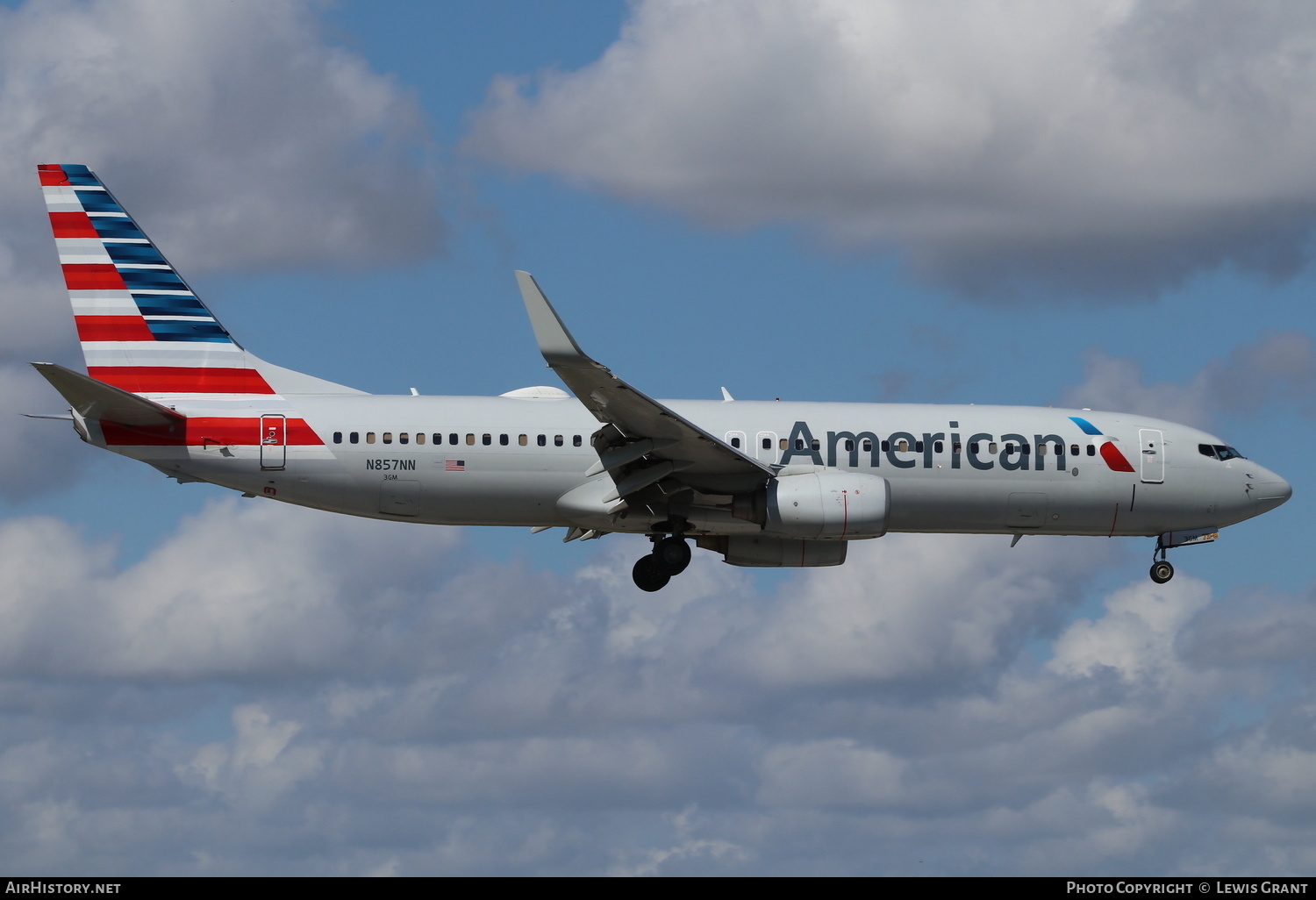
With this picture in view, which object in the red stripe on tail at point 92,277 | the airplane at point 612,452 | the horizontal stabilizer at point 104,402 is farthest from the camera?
the red stripe on tail at point 92,277

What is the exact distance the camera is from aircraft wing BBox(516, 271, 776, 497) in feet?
110

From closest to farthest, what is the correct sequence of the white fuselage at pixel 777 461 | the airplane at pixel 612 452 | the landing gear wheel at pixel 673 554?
the airplane at pixel 612 452 < the white fuselage at pixel 777 461 < the landing gear wheel at pixel 673 554

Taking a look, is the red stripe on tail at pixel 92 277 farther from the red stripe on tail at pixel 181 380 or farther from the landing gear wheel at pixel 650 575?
the landing gear wheel at pixel 650 575

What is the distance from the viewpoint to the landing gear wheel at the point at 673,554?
130ft

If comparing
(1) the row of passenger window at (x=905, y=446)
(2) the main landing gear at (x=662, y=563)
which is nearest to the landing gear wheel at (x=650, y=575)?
(2) the main landing gear at (x=662, y=563)

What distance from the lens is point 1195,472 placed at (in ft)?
135

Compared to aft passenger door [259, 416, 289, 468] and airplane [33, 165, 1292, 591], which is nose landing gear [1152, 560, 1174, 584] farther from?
aft passenger door [259, 416, 289, 468]

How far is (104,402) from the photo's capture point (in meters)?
36.8

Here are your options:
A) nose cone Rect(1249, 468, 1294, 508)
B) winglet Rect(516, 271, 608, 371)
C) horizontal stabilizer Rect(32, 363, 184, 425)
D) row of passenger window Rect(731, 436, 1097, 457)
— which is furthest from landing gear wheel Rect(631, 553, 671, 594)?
nose cone Rect(1249, 468, 1294, 508)

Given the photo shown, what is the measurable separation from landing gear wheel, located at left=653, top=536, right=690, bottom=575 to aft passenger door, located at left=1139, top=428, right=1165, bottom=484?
11537mm

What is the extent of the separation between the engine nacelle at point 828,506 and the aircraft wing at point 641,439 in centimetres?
81

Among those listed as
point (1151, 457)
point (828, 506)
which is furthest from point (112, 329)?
point (1151, 457)
